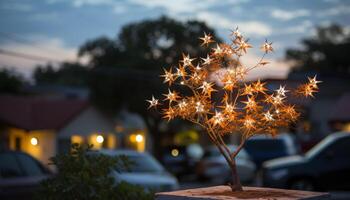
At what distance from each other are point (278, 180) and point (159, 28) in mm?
24386

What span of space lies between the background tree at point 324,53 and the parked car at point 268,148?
40.2 meters

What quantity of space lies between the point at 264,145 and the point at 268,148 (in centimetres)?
21

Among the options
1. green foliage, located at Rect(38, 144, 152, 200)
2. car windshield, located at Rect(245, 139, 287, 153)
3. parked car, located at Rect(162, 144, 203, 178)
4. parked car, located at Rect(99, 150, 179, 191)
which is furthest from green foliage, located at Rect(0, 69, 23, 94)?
green foliage, located at Rect(38, 144, 152, 200)

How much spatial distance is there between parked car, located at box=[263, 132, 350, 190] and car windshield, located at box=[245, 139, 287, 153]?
1137 centimetres

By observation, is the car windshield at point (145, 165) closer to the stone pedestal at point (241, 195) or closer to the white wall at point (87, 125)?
the stone pedestal at point (241, 195)

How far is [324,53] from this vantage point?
2889 inches

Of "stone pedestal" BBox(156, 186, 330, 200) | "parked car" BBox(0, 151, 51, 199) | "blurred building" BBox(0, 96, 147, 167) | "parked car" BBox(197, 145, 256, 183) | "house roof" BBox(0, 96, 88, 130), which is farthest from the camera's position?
"house roof" BBox(0, 96, 88, 130)

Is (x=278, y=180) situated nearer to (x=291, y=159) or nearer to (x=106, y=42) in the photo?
(x=291, y=159)

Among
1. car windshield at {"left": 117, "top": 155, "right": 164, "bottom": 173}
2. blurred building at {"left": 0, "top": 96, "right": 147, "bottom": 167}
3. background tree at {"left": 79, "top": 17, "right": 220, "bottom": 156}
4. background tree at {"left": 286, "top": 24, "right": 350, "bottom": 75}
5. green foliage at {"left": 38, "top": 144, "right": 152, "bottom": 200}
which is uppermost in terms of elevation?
background tree at {"left": 286, "top": 24, "right": 350, "bottom": 75}

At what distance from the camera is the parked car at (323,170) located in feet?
54.3

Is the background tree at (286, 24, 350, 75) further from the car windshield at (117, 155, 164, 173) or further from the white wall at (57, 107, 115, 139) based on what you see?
the car windshield at (117, 155, 164, 173)

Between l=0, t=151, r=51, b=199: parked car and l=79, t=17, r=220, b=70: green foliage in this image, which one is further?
l=79, t=17, r=220, b=70: green foliage

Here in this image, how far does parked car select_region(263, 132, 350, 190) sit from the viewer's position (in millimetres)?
16547

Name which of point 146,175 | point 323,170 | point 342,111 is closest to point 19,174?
point 146,175
